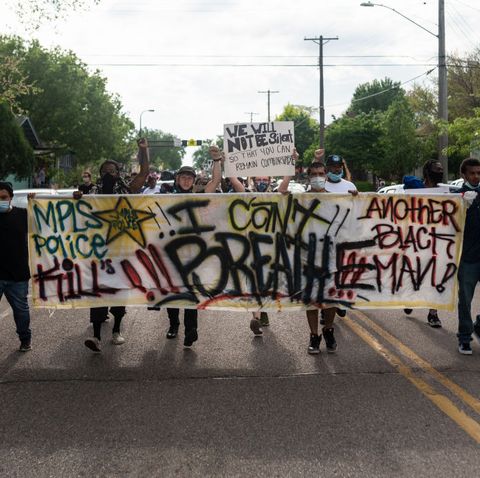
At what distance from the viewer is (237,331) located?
7816mm

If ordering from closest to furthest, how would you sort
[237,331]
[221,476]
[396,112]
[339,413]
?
[221,476] → [339,413] → [237,331] → [396,112]

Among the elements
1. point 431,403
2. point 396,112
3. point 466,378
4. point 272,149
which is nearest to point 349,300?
point 466,378

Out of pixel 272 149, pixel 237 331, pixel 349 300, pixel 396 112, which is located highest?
pixel 396 112

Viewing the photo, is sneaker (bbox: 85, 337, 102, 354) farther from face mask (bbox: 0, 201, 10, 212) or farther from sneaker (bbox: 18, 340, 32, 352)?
face mask (bbox: 0, 201, 10, 212)

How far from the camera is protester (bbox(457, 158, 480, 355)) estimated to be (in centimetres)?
654

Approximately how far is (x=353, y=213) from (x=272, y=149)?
233 centimetres

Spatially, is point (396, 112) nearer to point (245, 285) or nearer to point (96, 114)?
point (96, 114)

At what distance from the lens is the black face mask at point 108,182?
733 cm

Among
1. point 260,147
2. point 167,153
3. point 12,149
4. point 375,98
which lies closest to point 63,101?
point 12,149

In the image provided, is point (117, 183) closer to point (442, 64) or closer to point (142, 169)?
point (142, 169)

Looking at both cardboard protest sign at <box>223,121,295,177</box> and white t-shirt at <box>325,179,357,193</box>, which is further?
cardboard protest sign at <box>223,121,295,177</box>

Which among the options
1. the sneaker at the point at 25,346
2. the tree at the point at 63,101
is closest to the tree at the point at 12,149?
the tree at the point at 63,101

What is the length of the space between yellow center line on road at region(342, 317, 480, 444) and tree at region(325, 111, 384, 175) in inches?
1800

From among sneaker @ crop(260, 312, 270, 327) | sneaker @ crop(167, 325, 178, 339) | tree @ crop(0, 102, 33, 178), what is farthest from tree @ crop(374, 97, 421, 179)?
sneaker @ crop(167, 325, 178, 339)
